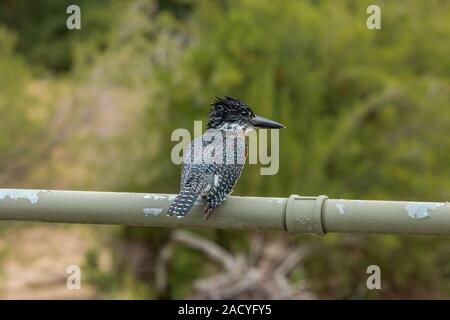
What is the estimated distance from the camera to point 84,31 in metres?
16.0

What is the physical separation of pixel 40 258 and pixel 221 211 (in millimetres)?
7753

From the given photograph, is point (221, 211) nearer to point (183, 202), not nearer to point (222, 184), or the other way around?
point (183, 202)

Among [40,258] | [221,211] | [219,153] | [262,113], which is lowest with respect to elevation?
[40,258]

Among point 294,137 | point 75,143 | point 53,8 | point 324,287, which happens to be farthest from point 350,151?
point 53,8

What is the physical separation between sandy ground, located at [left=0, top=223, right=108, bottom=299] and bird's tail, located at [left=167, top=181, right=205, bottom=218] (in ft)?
19.0

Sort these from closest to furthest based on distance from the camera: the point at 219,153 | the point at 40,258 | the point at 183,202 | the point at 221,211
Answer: the point at 221,211 < the point at 183,202 < the point at 219,153 < the point at 40,258

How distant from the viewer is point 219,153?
450 cm

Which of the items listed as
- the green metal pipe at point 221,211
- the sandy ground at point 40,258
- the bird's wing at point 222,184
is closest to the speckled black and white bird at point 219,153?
the bird's wing at point 222,184

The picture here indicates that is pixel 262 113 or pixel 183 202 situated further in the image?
pixel 262 113

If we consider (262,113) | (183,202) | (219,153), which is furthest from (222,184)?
(262,113)

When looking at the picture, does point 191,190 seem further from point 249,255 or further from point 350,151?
point 350,151

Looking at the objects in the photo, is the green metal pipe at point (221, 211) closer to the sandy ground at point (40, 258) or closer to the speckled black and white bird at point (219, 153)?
the speckled black and white bird at point (219, 153)

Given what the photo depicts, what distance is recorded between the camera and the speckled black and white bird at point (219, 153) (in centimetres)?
391

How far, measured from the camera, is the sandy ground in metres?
9.66
